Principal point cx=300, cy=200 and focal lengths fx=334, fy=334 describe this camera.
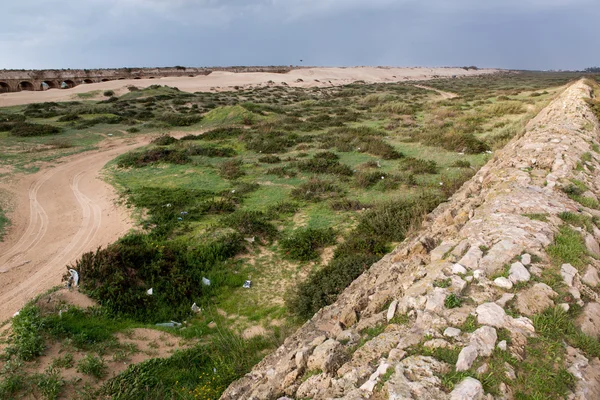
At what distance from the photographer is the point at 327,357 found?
329 cm

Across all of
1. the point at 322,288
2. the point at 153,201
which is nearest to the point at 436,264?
the point at 322,288

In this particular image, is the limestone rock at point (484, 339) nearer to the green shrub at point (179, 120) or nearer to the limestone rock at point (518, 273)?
the limestone rock at point (518, 273)

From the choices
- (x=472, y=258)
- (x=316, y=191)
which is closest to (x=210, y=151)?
(x=316, y=191)

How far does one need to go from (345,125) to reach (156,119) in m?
15.5

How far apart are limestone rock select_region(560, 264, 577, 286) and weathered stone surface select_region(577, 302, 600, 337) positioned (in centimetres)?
28

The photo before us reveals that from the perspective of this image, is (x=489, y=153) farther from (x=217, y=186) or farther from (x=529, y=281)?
(x=529, y=281)

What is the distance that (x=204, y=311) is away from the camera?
6.75 meters

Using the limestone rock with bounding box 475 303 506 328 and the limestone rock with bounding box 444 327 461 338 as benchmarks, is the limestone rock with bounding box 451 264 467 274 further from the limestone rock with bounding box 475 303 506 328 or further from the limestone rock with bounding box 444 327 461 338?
the limestone rock with bounding box 444 327 461 338

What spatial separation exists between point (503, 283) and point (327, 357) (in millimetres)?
2055

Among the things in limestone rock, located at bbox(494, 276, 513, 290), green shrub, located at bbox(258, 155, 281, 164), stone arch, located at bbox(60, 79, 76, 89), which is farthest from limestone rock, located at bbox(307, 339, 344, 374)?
stone arch, located at bbox(60, 79, 76, 89)

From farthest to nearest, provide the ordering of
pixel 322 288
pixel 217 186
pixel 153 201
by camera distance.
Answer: pixel 217 186
pixel 153 201
pixel 322 288

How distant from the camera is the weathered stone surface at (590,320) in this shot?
10.4 ft

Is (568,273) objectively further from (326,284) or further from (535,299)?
(326,284)

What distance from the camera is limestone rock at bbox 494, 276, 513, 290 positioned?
357cm
